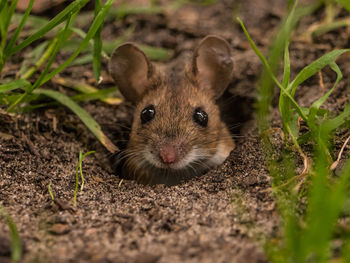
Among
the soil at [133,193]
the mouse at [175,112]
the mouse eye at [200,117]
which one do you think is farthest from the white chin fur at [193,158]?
the soil at [133,193]

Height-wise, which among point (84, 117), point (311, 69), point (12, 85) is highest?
point (311, 69)

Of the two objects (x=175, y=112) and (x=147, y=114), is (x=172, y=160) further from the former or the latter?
(x=147, y=114)

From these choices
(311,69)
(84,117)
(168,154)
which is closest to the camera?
(311,69)

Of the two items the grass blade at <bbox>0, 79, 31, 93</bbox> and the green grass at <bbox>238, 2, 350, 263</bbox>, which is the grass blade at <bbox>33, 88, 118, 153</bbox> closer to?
the grass blade at <bbox>0, 79, 31, 93</bbox>

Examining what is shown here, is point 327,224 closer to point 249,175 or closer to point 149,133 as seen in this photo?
point 249,175

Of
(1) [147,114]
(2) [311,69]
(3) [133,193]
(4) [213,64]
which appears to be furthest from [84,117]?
(2) [311,69]

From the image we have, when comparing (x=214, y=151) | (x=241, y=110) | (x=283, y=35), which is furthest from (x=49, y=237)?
(x=241, y=110)
